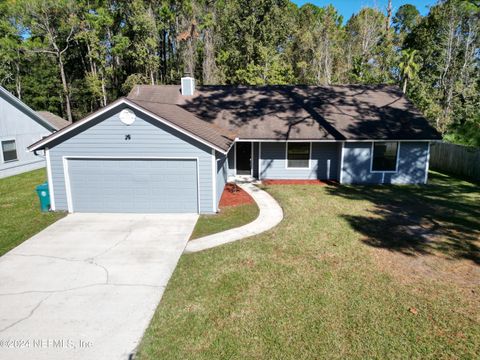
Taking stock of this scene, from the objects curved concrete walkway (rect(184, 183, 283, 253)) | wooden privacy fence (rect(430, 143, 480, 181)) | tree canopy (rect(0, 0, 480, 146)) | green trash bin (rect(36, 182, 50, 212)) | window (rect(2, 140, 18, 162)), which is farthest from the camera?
tree canopy (rect(0, 0, 480, 146))

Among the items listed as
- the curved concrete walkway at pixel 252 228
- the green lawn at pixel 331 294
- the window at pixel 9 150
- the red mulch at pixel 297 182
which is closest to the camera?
the green lawn at pixel 331 294

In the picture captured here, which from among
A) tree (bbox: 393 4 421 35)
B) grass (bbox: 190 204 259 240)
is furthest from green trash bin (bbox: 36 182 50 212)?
tree (bbox: 393 4 421 35)

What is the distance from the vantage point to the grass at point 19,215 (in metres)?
9.50

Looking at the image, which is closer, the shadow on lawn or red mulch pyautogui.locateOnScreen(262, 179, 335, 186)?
the shadow on lawn

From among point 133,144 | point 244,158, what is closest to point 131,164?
point 133,144

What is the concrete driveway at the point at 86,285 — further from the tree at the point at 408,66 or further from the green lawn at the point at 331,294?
the tree at the point at 408,66

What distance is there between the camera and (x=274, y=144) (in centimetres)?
1612

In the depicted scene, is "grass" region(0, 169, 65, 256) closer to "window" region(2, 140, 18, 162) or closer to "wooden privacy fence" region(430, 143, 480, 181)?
"window" region(2, 140, 18, 162)

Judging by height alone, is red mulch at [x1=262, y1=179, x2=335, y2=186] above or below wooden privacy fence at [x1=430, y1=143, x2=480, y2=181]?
below

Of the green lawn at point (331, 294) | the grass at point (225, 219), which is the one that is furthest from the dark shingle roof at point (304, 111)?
the green lawn at point (331, 294)

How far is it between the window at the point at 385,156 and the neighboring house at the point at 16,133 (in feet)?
64.4

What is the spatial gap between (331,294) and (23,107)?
21.2 meters

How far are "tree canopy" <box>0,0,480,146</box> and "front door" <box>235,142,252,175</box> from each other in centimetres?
1511

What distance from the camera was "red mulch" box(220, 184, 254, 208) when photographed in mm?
12556
